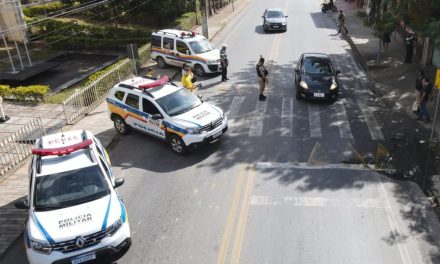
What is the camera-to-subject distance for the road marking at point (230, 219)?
8.70 m

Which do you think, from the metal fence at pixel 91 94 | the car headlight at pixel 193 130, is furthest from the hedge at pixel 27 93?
the car headlight at pixel 193 130

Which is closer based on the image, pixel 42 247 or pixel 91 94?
pixel 42 247

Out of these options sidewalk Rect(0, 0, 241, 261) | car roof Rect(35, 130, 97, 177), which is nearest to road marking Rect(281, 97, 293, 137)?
sidewalk Rect(0, 0, 241, 261)

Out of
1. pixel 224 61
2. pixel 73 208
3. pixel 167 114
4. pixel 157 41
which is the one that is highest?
pixel 157 41

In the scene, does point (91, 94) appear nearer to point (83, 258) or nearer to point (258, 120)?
point (258, 120)

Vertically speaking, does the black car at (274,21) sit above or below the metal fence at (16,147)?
above

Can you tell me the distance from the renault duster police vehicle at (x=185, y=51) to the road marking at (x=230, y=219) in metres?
10.3

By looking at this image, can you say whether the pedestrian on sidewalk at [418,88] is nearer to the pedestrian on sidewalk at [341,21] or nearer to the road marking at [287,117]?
the road marking at [287,117]

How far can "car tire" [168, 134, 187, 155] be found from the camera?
41.9 feet

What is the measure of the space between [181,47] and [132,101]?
29.3 feet

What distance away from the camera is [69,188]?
29.4 ft

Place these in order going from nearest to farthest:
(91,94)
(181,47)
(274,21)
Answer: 1. (91,94)
2. (181,47)
3. (274,21)

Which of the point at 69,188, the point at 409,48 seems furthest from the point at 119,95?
the point at 409,48

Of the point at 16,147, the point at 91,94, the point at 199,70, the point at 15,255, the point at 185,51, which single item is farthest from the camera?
the point at 185,51
